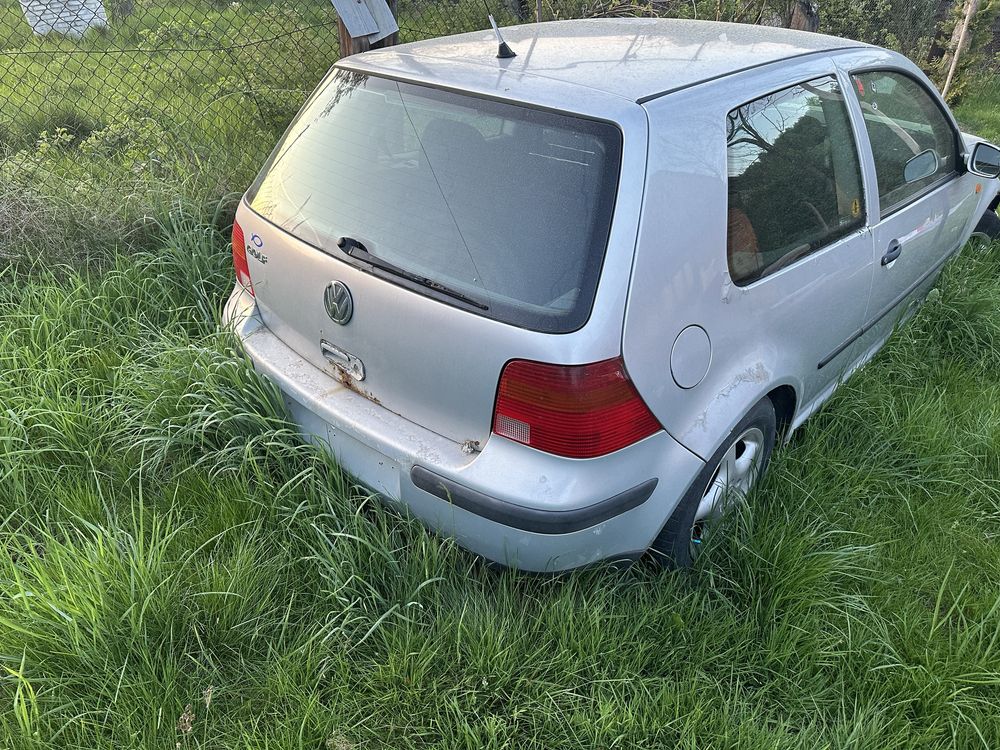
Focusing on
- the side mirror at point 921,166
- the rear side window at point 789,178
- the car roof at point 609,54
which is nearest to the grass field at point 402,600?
the rear side window at point 789,178

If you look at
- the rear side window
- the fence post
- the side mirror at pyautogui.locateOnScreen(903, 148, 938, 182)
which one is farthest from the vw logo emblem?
the fence post

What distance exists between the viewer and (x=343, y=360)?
2174 millimetres

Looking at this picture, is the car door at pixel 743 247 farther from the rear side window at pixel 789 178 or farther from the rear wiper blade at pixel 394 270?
the rear wiper blade at pixel 394 270

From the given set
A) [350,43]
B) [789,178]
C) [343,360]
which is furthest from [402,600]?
[350,43]

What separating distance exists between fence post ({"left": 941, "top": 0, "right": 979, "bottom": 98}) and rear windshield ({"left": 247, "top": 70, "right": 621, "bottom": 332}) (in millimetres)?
6846

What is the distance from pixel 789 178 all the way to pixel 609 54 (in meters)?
0.69

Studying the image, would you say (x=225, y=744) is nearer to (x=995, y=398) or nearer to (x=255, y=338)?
(x=255, y=338)

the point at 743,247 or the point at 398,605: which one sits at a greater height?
the point at 743,247

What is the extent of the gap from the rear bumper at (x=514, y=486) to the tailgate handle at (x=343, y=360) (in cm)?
7

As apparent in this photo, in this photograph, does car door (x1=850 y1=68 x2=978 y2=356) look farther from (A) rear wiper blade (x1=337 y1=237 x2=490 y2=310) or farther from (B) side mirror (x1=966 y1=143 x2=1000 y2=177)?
(A) rear wiper blade (x1=337 y1=237 x2=490 y2=310)

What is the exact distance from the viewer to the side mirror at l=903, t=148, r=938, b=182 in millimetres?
3039

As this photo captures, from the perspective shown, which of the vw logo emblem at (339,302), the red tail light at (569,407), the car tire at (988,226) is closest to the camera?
the red tail light at (569,407)

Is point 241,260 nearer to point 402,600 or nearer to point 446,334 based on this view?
point 446,334

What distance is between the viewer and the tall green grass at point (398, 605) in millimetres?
1804
